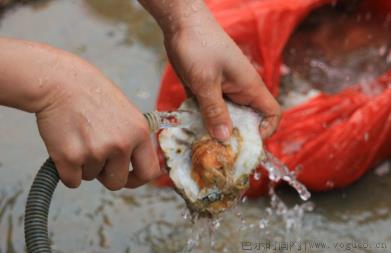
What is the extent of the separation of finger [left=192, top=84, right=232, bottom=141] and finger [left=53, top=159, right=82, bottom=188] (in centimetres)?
35

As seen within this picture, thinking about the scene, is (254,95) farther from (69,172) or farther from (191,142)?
(69,172)

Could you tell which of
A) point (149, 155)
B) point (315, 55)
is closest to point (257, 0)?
point (315, 55)

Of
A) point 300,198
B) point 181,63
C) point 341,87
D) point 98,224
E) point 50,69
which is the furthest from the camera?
point 341,87

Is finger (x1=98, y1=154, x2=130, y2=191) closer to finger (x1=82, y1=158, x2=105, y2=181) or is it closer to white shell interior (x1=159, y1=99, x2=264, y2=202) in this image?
finger (x1=82, y1=158, x2=105, y2=181)

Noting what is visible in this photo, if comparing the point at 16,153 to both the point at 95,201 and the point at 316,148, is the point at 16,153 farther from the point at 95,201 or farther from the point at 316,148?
the point at 316,148

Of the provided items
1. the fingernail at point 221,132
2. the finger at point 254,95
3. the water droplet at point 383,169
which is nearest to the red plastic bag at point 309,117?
the water droplet at point 383,169

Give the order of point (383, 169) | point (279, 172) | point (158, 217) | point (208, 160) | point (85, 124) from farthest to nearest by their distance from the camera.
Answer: point (383, 169) → point (158, 217) → point (279, 172) → point (208, 160) → point (85, 124)

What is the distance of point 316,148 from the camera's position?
1.88 m

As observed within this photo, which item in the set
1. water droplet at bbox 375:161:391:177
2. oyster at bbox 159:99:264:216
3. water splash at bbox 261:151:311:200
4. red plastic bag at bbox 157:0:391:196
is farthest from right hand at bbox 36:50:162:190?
water droplet at bbox 375:161:391:177

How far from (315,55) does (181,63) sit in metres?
1.22

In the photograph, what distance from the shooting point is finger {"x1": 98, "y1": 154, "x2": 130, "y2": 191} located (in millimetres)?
1061

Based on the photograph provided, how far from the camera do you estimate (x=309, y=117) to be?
1.94 meters

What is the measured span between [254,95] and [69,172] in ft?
1.61

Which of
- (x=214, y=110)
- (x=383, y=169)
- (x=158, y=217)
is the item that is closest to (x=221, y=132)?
(x=214, y=110)
